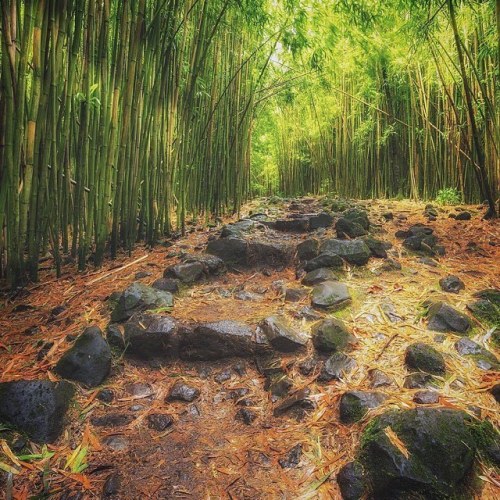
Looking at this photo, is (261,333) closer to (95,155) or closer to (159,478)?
(159,478)

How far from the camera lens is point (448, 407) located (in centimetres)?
107

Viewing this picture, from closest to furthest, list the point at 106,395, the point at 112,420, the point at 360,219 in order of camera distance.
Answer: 1. the point at 112,420
2. the point at 106,395
3. the point at 360,219

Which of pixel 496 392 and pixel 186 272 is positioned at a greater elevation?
pixel 186 272

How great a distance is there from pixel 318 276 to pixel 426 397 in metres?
1.03

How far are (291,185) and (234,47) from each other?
698cm

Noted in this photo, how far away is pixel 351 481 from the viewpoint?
945 millimetres

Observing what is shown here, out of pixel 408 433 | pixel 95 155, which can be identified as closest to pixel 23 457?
pixel 408 433

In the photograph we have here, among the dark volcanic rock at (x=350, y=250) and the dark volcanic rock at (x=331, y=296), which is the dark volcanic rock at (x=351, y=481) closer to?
the dark volcanic rock at (x=331, y=296)

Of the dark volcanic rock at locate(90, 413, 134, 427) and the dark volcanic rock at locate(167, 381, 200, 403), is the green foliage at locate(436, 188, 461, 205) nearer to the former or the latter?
the dark volcanic rock at locate(167, 381, 200, 403)

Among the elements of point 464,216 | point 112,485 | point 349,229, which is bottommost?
point 112,485

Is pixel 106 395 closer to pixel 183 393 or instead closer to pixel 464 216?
pixel 183 393

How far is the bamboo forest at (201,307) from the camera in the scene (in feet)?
3.33

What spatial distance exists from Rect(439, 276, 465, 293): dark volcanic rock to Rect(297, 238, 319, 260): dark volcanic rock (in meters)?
0.82

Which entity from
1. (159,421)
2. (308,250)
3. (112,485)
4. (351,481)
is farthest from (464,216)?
(112,485)
